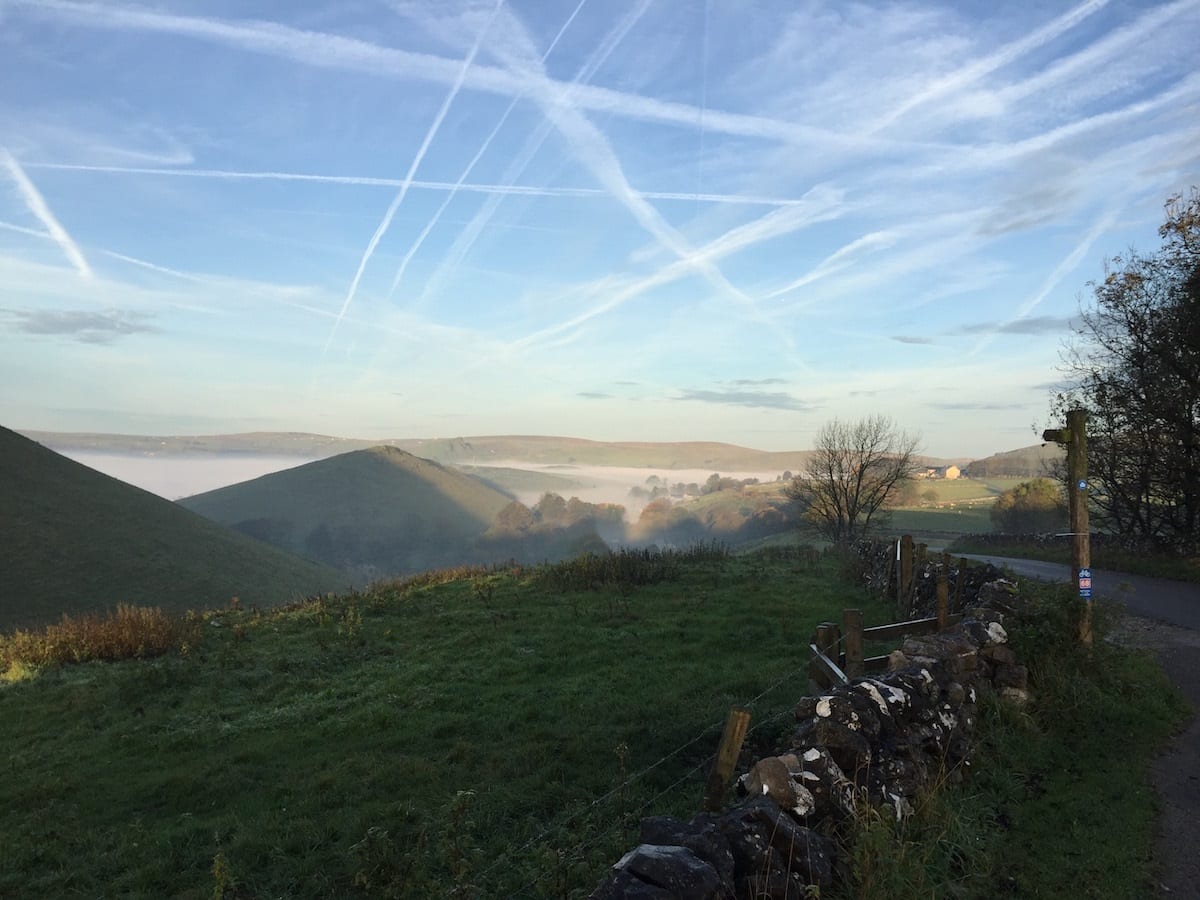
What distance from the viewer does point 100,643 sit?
62.7 ft

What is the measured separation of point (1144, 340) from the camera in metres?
27.7

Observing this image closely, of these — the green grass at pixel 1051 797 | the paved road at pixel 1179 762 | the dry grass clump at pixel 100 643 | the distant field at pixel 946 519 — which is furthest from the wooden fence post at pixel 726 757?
the distant field at pixel 946 519

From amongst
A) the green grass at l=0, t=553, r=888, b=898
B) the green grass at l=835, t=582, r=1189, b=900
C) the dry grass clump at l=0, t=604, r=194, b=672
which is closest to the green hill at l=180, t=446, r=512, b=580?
the dry grass clump at l=0, t=604, r=194, b=672

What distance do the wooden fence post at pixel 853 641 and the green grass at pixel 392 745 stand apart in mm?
1274

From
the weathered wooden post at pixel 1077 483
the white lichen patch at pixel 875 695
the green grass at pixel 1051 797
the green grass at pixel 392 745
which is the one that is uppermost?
the weathered wooden post at pixel 1077 483

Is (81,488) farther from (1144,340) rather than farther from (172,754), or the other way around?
(1144,340)

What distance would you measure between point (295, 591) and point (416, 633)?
172 feet

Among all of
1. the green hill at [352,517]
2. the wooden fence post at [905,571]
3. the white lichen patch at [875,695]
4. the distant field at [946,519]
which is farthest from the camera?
the green hill at [352,517]

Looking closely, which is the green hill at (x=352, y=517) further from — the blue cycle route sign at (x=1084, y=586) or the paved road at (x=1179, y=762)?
the blue cycle route sign at (x=1084, y=586)

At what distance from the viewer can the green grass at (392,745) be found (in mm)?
7320

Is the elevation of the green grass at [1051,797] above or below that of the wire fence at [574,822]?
above

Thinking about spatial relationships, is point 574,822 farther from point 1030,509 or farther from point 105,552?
point 1030,509

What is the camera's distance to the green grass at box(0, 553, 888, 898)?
7320 mm

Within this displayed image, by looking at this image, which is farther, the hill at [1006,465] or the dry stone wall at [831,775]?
the hill at [1006,465]
